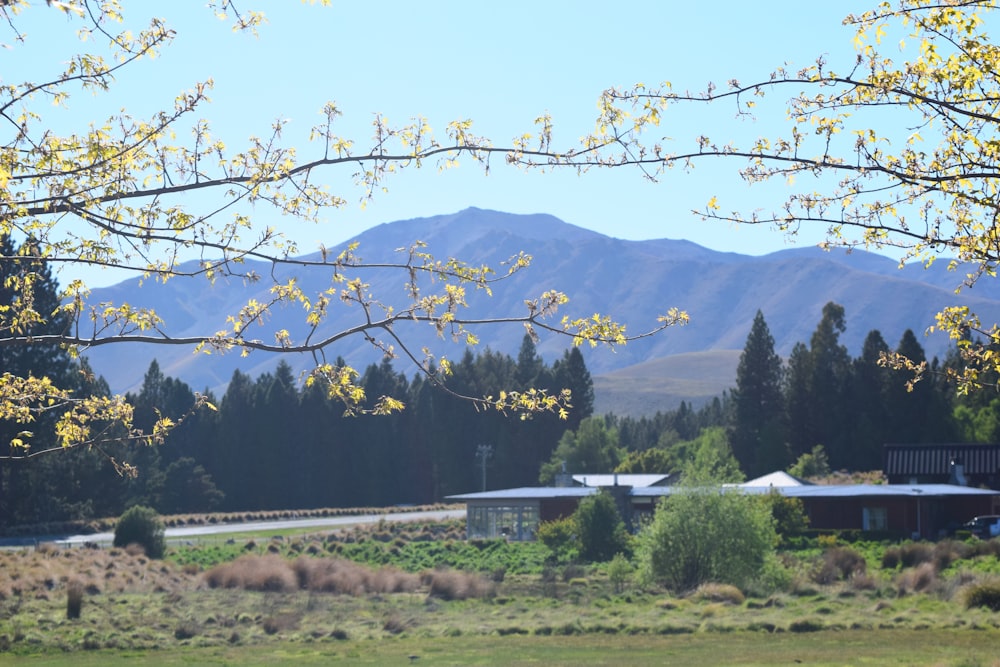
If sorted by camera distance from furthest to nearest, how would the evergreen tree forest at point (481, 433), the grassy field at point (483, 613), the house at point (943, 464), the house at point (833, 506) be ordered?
the evergreen tree forest at point (481, 433) → the house at point (943, 464) → the house at point (833, 506) → the grassy field at point (483, 613)

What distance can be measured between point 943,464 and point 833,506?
51.2 ft

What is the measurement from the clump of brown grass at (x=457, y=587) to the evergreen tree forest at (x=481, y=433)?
36.1m

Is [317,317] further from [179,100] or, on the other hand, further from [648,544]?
[648,544]

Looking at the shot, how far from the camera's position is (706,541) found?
37.7 metres

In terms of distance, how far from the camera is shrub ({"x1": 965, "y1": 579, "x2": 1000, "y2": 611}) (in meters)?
31.2

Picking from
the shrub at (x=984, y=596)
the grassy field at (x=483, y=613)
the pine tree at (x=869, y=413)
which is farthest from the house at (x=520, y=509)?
the shrub at (x=984, y=596)

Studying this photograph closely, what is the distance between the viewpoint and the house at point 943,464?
6575cm

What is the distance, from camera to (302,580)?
41125 mm

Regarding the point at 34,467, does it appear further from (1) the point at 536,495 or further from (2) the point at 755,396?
(2) the point at 755,396

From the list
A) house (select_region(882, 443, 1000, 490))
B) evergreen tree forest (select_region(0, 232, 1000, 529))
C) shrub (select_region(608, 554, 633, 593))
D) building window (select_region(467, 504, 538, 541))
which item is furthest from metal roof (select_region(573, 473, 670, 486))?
shrub (select_region(608, 554, 633, 593))

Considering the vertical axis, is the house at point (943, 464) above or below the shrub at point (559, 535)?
above

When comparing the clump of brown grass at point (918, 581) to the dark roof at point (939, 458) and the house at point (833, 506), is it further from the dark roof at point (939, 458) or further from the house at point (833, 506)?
the dark roof at point (939, 458)

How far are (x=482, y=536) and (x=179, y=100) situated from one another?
56596mm

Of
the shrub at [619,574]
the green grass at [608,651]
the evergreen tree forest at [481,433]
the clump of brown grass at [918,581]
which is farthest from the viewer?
the evergreen tree forest at [481,433]
